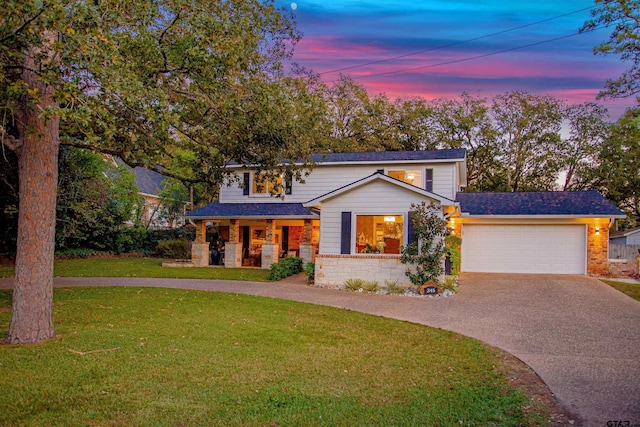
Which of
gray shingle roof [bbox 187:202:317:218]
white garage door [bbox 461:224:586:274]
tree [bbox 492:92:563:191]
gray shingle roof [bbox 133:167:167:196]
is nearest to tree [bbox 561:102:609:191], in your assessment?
tree [bbox 492:92:563:191]

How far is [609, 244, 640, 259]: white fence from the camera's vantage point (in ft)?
74.4

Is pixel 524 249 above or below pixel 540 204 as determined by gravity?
below

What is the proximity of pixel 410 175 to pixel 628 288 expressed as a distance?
926 cm

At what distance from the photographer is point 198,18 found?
8945mm

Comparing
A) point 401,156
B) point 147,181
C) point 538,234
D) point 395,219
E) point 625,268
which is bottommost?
point 625,268

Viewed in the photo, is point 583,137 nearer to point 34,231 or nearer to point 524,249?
point 524,249

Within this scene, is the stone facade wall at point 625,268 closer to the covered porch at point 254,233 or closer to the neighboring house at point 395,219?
the neighboring house at point 395,219

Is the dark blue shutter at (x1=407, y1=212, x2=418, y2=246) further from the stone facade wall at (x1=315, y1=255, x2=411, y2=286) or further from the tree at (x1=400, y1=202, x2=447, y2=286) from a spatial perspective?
the stone facade wall at (x1=315, y1=255, x2=411, y2=286)

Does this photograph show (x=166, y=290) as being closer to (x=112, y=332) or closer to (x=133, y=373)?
(x=112, y=332)

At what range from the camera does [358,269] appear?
1602 cm

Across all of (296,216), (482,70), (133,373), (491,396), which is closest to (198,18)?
(133,373)

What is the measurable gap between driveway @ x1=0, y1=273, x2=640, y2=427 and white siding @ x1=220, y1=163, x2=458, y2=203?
4331mm

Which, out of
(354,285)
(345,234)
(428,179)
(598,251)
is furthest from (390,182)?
(598,251)

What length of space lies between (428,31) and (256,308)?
12.7m
